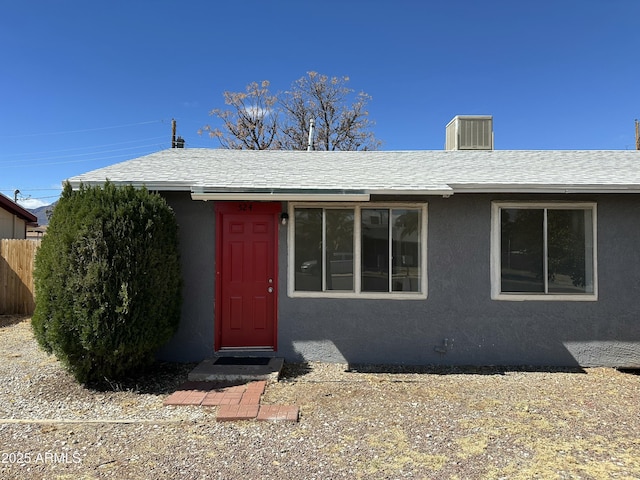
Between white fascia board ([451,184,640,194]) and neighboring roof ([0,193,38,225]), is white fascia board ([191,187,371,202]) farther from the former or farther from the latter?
neighboring roof ([0,193,38,225])

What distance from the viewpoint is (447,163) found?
24.0 feet

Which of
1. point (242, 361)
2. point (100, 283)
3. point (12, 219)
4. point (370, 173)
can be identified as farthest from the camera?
point (12, 219)

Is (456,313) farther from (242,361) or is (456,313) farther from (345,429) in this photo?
(242,361)

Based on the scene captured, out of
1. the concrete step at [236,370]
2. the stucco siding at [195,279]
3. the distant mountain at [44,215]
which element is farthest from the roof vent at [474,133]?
the distant mountain at [44,215]

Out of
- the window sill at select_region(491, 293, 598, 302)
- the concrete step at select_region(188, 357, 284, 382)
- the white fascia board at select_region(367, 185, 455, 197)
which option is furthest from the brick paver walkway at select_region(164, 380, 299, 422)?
the window sill at select_region(491, 293, 598, 302)

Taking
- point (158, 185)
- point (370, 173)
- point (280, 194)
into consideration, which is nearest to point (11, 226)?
point (158, 185)

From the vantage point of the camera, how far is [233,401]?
14.7 feet

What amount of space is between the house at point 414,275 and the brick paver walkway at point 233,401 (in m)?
1.15

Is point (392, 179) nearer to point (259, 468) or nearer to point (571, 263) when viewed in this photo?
point (571, 263)

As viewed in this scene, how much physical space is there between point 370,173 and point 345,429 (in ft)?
13.4

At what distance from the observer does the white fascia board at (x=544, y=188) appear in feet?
18.4

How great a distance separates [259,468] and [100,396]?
8.72 ft

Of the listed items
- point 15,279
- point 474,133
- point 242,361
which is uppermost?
point 474,133

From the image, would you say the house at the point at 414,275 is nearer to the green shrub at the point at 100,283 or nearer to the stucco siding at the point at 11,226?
the green shrub at the point at 100,283
